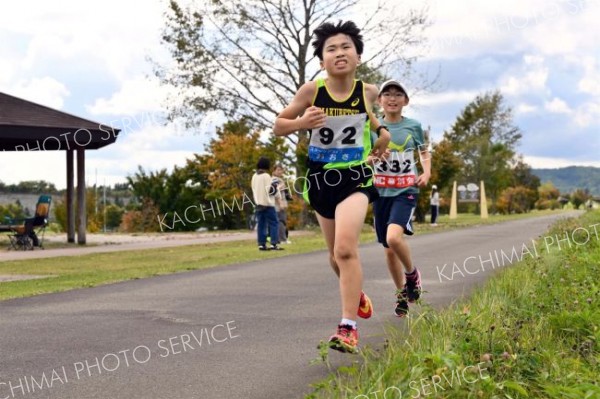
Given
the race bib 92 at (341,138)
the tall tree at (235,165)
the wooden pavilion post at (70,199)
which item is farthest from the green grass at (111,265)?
the tall tree at (235,165)

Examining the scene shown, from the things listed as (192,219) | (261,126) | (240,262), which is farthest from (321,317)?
(192,219)

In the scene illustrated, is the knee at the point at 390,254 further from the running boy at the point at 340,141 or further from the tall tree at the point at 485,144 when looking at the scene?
the tall tree at the point at 485,144

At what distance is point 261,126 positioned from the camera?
104ft

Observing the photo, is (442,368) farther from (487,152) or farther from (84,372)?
(487,152)

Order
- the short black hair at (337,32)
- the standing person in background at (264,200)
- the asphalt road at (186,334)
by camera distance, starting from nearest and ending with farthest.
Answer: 1. the asphalt road at (186,334)
2. the short black hair at (337,32)
3. the standing person in background at (264,200)

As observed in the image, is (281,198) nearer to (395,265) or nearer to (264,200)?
(264,200)

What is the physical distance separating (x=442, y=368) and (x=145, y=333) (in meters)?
2.92

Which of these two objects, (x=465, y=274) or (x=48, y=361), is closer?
(x=48, y=361)

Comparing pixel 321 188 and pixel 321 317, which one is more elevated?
pixel 321 188

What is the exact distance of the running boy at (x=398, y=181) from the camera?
Answer: 6.78m

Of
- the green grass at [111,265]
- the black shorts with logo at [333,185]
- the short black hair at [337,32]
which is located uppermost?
the short black hair at [337,32]

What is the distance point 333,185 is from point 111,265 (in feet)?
29.3

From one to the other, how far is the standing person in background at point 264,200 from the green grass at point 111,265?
1.70ft

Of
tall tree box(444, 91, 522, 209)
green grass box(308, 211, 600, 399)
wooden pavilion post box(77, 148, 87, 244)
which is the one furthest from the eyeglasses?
tall tree box(444, 91, 522, 209)
